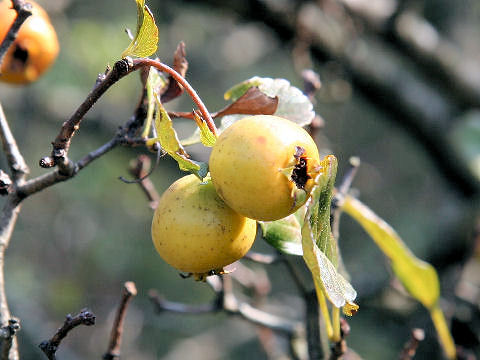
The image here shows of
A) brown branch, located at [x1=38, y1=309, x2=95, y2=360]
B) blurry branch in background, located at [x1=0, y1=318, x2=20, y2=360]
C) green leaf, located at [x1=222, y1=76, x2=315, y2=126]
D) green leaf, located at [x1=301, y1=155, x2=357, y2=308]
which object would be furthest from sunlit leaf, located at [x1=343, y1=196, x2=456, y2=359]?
blurry branch in background, located at [x1=0, y1=318, x2=20, y2=360]

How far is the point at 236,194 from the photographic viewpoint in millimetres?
833

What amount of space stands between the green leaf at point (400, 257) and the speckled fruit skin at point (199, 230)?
0.48 metres

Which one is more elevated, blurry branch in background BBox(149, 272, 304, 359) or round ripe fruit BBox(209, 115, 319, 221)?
round ripe fruit BBox(209, 115, 319, 221)

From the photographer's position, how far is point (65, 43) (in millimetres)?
4469

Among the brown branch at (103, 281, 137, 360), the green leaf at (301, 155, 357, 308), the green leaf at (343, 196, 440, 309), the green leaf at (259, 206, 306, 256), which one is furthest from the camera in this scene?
the green leaf at (343, 196, 440, 309)

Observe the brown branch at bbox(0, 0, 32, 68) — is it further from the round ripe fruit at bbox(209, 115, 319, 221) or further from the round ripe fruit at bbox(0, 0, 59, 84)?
the round ripe fruit at bbox(209, 115, 319, 221)

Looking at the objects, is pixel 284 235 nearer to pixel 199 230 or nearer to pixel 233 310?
pixel 199 230

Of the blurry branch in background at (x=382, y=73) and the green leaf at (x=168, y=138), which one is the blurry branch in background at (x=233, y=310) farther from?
the blurry branch in background at (x=382, y=73)

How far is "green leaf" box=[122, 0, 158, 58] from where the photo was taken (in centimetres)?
92

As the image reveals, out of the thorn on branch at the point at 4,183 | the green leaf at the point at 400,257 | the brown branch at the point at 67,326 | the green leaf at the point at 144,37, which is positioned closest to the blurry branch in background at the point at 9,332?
the brown branch at the point at 67,326

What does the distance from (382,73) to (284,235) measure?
228 centimetres

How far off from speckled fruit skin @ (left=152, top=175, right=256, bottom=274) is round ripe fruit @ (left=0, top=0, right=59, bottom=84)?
66cm

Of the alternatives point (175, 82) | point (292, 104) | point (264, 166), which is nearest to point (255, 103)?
point (292, 104)

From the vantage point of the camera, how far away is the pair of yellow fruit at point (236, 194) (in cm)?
82
